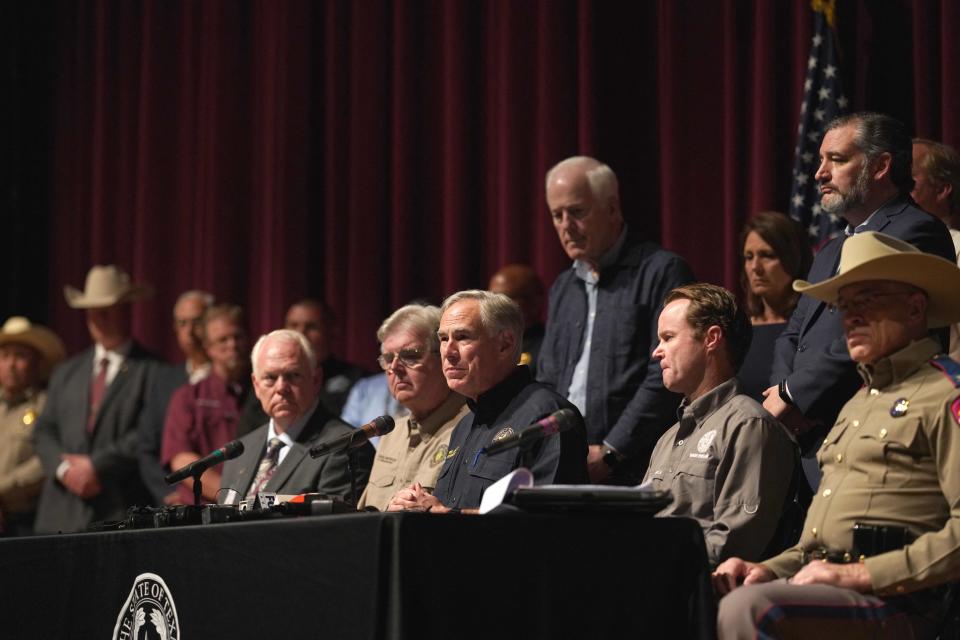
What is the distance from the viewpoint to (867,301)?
317 cm

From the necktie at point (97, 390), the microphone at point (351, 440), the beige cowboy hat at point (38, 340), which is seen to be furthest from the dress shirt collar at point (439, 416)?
the beige cowboy hat at point (38, 340)

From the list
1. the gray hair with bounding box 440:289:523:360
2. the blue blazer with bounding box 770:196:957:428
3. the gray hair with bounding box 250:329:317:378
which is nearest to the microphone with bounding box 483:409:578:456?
the blue blazer with bounding box 770:196:957:428

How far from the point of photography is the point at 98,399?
7062 mm

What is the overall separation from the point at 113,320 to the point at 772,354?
404 cm

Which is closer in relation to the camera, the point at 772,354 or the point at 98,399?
the point at 772,354

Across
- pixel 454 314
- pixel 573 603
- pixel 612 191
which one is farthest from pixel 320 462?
pixel 573 603

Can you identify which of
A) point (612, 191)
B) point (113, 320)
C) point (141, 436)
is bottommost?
point (141, 436)

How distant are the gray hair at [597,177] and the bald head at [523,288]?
0.85 m

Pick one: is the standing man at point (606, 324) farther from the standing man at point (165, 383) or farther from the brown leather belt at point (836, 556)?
the standing man at point (165, 383)

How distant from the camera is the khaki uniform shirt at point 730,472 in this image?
3271mm

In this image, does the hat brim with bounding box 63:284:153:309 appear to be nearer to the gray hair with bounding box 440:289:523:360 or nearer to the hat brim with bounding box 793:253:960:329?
the gray hair with bounding box 440:289:523:360

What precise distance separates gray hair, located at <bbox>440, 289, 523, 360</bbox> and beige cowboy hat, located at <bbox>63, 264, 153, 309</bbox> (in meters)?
3.77

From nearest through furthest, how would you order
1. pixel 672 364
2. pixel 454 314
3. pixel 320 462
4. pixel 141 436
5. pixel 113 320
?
pixel 672 364
pixel 454 314
pixel 320 462
pixel 141 436
pixel 113 320

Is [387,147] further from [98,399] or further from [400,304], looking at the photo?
[98,399]
